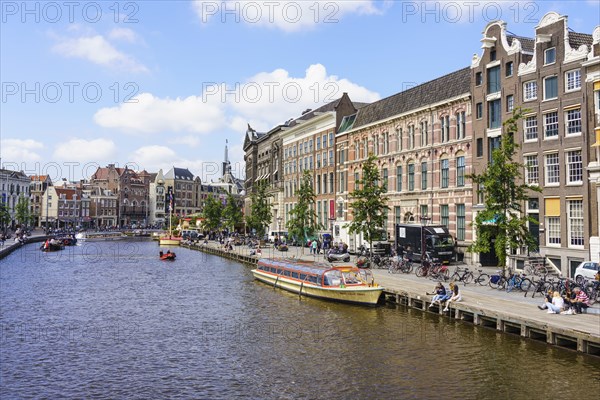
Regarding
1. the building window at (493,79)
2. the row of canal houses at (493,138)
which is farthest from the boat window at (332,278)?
the building window at (493,79)

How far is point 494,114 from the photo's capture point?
152 feet

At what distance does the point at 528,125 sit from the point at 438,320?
2161 cm

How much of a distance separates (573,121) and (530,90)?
16.1 ft

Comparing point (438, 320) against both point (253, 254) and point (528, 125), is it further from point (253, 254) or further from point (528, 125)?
point (253, 254)

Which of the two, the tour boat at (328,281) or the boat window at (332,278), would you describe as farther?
the boat window at (332,278)

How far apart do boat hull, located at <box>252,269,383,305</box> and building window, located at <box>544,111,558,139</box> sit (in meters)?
19.2

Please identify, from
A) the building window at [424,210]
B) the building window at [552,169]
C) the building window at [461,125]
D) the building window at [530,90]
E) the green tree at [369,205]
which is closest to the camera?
the building window at [552,169]

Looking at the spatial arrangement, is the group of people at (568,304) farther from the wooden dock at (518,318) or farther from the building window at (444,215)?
the building window at (444,215)

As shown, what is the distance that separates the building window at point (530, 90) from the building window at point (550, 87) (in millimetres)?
935

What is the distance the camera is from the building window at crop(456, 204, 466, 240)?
49.5 m

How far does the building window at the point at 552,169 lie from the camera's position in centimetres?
4050

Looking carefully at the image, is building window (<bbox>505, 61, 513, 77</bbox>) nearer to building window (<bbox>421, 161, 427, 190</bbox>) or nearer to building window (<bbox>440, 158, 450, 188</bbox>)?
building window (<bbox>440, 158, 450, 188</bbox>)

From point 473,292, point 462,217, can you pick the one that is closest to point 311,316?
point 473,292

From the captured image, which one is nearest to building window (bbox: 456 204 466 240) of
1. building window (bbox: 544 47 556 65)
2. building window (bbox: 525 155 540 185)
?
building window (bbox: 525 155 540 185)
